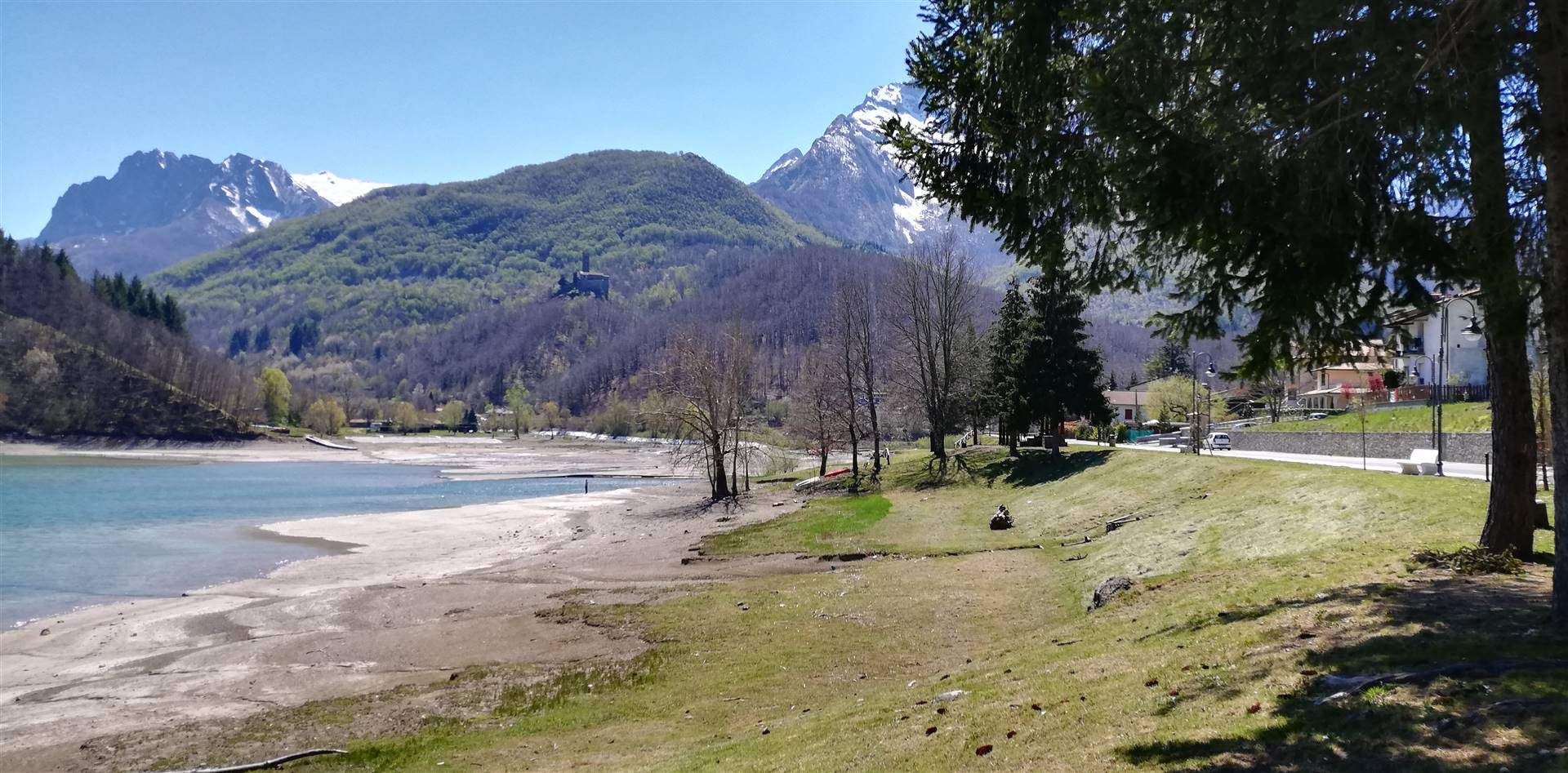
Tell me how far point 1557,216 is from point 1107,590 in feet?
30.2

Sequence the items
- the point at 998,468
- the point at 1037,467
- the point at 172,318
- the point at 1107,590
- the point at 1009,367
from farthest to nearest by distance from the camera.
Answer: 1. the point at 172,318
2. the point at 1009,367
3. the point at 998,468
4. the point at 1037,467
5. the point at 1107,590

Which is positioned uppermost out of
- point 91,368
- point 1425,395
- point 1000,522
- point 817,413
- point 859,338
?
point 91,368

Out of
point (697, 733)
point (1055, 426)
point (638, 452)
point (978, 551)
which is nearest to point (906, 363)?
point (1055, 426)

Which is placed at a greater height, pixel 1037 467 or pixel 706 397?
pixel 706 397

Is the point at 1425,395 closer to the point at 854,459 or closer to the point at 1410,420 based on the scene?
the point at 1410,420

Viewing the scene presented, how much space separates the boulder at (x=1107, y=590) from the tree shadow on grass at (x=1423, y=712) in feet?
21.3

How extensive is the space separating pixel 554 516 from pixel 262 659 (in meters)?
30.7

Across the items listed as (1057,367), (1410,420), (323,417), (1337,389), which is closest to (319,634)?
(1057,367)

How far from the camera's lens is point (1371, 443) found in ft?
122

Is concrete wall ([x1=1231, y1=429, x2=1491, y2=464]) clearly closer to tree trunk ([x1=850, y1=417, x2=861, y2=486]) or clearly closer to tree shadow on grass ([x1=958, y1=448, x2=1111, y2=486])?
tree shadow on grass ([x1=958, y1=448, x2=1111, y2=486])

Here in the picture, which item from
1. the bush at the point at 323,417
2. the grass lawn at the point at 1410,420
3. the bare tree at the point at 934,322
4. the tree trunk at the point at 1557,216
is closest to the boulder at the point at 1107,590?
the tree trunk at the point at 1557,216

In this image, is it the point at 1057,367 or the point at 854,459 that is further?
the point at 854,459

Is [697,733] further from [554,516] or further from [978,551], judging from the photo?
[554,516]

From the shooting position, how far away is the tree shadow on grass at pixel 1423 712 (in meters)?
6.09
